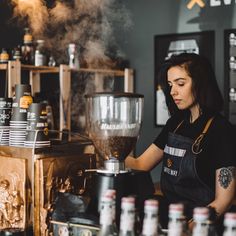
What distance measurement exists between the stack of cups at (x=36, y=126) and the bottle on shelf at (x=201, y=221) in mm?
779

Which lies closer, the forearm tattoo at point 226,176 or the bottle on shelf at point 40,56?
the forearm tattoo at point 226,176

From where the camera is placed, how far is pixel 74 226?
1.58 metres

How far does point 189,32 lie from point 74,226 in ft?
9.72

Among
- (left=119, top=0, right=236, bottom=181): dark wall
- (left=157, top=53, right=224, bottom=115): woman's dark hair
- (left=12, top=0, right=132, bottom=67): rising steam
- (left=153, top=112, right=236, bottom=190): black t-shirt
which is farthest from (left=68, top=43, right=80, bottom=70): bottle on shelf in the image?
(left=153, top=112, right=236, bottom=190): black t-shirt

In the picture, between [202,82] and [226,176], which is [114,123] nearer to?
[226,176]

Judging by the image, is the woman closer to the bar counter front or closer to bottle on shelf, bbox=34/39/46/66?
the bar counter front

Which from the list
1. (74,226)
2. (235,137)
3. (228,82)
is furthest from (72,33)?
(74,226)

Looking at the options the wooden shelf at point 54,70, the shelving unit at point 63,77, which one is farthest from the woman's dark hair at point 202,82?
the wooden shelf at point 54,70

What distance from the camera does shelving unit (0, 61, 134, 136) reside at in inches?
150

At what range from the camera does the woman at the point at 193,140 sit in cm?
225

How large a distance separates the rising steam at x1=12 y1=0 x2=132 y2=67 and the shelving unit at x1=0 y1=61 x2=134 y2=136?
132 millimetres

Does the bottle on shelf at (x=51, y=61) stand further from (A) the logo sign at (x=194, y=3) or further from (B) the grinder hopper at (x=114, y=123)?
(B) the grinder hopper at (x=114, y=123)

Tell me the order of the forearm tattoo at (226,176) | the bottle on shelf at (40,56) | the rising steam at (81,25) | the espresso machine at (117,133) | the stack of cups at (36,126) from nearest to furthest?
the espresso machine at (117,133), the stack of cups at (36,126), the forearm tattoo at (226,176), the rising steam at (81,25), the bottle on shelf at (40,56)

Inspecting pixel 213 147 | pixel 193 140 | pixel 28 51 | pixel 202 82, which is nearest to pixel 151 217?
pixel 213 147
